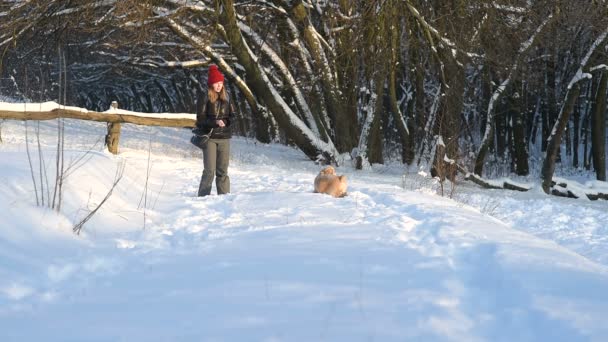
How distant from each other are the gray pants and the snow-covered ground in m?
0.96

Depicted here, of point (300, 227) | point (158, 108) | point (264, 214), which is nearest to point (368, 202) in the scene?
point (264, 214)

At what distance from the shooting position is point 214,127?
6910mm

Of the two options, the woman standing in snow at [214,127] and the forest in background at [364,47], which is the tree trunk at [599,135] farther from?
the woman standing in snow at [214,127]

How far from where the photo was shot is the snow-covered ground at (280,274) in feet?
8.32

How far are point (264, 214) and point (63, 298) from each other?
2459 mm

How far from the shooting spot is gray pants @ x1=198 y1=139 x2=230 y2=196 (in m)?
6.95

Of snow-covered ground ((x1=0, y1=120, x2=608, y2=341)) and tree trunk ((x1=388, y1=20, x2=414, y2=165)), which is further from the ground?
tree trunk ((x1=388, y1=20, x2=414, y2=165))

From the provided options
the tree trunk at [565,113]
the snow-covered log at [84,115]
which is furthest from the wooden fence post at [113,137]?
the tree trunk at [565,113]

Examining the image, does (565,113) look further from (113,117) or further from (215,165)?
(113,117)

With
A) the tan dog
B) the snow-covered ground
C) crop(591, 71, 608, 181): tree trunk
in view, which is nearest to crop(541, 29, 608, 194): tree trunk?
crop(591, 71, 608, 181): tree trunk

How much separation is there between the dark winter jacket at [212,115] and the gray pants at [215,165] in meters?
0.12

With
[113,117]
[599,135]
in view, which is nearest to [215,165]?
[113,117]

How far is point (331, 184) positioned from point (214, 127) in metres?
1.46

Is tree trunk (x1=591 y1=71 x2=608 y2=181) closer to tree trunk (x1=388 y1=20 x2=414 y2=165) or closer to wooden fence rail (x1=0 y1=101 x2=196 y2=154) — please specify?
tree trunk (x1=388 y1=20 x2=414 y2=165)
